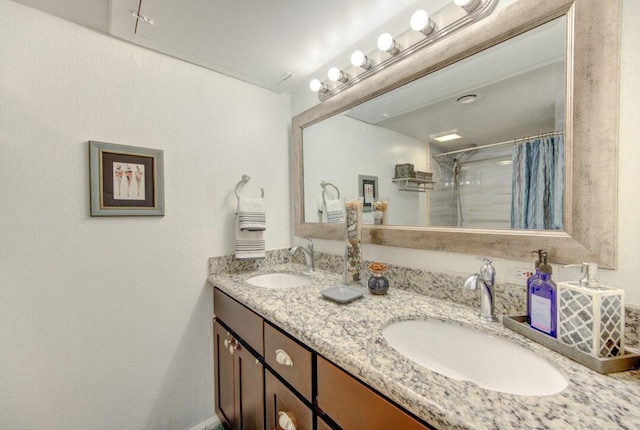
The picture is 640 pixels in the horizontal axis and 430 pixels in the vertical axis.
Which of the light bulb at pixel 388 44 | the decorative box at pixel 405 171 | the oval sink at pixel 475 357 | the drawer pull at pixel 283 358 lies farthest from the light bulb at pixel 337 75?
the drawer pull at pixel 283 358

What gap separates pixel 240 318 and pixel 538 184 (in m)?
1.29

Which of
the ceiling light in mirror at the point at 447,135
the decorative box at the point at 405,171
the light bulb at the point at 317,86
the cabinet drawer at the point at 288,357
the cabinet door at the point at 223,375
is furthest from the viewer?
the light bulb at the point at 317,86

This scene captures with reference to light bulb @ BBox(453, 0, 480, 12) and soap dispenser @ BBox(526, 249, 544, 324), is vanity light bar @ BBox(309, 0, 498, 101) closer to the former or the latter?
light bulb @ BBox(453, 0, 480, 12)

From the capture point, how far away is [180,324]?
1508 mm

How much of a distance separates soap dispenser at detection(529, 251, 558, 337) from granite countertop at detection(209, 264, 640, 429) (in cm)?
6

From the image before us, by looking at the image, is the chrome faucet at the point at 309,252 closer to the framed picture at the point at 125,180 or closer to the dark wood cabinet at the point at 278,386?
the dark wood cabinet at the point at 278,386

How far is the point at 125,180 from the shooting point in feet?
4.40

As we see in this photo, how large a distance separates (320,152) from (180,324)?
4.29 ft

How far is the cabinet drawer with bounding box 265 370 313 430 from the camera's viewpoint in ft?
2.71

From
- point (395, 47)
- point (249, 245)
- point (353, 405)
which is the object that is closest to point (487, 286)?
point (353, 405)

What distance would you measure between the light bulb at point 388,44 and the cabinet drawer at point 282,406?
1411 mm

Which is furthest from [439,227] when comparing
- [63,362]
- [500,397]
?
[63,362]

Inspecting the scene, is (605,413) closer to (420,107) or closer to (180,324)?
(420,107)

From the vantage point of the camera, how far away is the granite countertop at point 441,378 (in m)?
0.47
